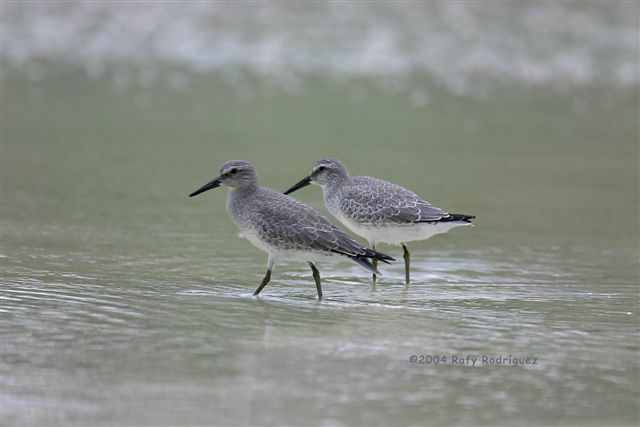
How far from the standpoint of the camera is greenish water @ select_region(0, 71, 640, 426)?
5.84m

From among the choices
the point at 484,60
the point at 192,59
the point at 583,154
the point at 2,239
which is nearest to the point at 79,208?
the point at 2,239

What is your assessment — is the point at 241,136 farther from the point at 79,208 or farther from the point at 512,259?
the point at 512,259

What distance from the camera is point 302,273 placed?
29.9 ft

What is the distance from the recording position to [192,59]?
1944 cm

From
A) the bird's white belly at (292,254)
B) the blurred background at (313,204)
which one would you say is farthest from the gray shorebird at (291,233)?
the blurred background at (313,204)

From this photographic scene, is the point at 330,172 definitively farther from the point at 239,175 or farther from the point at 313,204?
the point at 313,204

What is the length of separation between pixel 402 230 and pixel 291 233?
51.7 inches

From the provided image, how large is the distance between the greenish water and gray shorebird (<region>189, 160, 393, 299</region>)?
306mm

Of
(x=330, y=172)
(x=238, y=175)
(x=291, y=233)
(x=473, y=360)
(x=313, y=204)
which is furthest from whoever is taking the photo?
(x=313, y=204)

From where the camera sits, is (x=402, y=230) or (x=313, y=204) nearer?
(x=402, y=230)

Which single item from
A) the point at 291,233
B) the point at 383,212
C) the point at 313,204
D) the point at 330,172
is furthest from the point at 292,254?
the point at 313,204

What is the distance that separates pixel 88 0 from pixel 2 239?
1413 centimetres

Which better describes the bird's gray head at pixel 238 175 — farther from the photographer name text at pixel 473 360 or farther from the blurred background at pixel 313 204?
the photographer name text at pixel 473 360

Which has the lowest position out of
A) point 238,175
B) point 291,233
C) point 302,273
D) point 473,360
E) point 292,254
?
point 473,360
